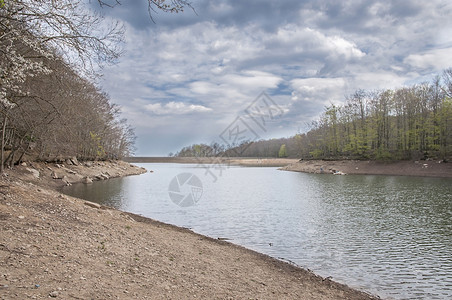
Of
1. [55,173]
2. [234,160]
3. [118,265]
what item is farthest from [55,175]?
[234,160]

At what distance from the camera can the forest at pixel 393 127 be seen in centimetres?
4828

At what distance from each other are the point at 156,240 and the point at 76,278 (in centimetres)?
420

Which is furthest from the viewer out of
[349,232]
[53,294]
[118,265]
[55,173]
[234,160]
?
[234,160]

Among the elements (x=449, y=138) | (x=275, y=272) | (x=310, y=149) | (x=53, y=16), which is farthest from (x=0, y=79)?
(x=310, y=149)

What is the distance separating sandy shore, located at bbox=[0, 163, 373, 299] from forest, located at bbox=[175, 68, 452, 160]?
30382mm

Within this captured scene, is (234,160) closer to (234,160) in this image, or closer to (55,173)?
(234,160)

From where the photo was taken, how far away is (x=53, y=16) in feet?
24.8

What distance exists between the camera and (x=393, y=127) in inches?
2218

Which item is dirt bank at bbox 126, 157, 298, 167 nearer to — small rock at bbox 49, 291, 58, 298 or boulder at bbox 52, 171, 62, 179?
boulder at bbox 52, 171, 62, 179

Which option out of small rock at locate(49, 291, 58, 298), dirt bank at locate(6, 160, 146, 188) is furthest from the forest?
small rock at locate(49, 291, 58, 298)

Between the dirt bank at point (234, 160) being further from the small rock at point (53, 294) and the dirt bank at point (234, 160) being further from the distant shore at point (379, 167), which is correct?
the small rock at point (53, 294)

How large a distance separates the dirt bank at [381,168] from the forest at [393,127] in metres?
1.97

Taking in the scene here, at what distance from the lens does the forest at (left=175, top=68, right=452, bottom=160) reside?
158 ft

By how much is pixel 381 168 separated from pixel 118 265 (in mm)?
54545
